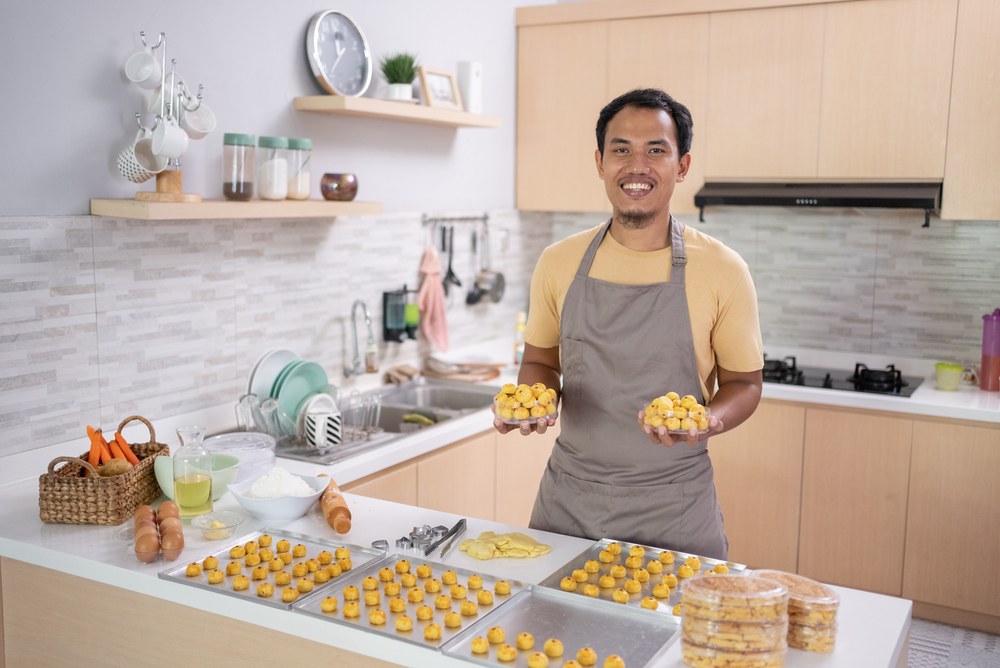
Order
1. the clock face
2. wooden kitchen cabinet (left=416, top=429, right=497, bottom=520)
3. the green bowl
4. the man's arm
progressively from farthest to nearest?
1. the clock face
2. wooden kitchen cabinet (left=416, top=429, right=497, bottom=520)
3. the man's arm
4. the green bowl

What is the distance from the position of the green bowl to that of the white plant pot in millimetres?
1698

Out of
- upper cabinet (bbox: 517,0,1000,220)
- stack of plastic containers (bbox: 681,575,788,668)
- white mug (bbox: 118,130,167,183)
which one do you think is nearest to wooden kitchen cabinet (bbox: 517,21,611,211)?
upper cabinet (bbox: 517,0,1000,220)

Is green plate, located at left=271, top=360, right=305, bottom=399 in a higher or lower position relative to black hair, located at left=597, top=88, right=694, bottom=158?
lower

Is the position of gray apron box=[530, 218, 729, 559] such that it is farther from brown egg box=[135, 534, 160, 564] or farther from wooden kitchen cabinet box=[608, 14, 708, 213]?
wooden kitchen cabinet box=[608, 14, 708, 213]

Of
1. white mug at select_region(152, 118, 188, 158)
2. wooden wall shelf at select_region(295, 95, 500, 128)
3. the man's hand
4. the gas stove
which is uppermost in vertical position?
wooden wall shelf at select_region(295, 95, 500, 128)

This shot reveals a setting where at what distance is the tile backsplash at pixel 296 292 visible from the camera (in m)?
2.59

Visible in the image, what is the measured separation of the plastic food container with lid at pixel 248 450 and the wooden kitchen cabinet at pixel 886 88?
2.59 metres

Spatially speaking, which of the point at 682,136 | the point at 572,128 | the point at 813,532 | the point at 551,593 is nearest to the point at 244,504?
the point at 551,593

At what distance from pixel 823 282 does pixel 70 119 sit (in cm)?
321

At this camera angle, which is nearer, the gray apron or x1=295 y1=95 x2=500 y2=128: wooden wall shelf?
the gray apron

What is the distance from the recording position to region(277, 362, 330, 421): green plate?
3119 millimetres

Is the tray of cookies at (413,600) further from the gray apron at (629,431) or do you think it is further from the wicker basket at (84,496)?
the wicker basket at (84,496)

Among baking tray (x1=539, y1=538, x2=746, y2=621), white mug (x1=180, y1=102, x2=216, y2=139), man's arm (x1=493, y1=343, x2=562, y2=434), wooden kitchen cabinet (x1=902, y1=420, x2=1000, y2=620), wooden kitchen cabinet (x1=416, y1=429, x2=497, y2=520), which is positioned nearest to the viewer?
baking tray (x1=539, y1=538, x2=746, y2=621)

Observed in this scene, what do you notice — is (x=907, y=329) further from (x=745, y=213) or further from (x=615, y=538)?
(x=615, y=538)
